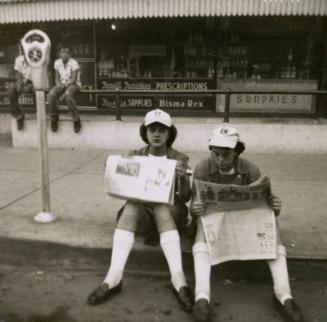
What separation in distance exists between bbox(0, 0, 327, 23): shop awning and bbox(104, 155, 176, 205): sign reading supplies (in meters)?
5.37

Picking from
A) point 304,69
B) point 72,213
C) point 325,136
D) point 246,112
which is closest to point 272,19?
point 304,69

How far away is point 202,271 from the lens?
10.4ft

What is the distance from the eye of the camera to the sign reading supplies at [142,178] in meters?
3.40

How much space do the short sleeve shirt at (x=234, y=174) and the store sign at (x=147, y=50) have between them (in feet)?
22.7

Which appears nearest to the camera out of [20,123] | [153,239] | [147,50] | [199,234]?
[199,234]

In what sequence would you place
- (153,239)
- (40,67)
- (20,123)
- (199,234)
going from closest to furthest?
1. (199,234)
2. (153,239)
3. (40,67)
4. (20,123)

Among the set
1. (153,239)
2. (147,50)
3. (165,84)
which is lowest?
(153,239)

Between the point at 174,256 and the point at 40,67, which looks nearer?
the point at 174,256

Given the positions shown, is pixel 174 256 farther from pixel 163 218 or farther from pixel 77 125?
pixel 77 125

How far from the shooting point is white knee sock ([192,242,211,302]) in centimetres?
306

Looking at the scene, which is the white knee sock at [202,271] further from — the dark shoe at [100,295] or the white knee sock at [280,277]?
the dark shoe at [100,295]

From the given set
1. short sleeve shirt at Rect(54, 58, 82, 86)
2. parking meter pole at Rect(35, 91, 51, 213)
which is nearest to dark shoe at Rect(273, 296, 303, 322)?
parking meter pole at Rect(35, 91, 51, 213)

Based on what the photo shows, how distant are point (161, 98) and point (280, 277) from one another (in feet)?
22.5

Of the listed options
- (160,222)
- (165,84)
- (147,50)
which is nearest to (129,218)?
(160,222)
